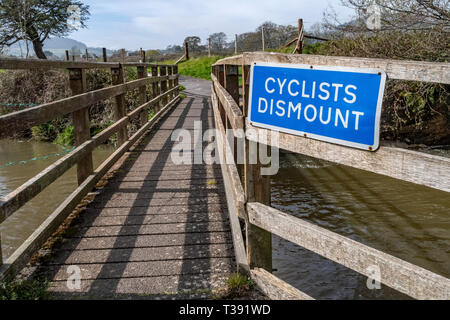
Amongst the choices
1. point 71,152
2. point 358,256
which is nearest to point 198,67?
point 71,152

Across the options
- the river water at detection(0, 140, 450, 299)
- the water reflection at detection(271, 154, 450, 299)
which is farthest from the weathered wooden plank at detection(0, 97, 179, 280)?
the water reflection at detection(271, 154, 450, 299)

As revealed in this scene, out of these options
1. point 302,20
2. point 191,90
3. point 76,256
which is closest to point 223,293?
Result: point 76,256

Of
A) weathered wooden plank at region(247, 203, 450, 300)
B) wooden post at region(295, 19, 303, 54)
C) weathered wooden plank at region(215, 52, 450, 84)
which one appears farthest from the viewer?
wooden post at region(295, 19, 303, 54)

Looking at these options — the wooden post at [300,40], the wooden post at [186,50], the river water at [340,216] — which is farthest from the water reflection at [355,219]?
the wooden post at [186,50]

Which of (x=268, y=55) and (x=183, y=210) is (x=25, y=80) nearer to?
(x=183, y=210)

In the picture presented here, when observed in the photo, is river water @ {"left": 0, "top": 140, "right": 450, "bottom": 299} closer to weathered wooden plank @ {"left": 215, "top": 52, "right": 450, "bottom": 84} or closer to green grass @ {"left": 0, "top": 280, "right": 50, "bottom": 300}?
green grass @ {"left": 0, "top": 280, "right": 50, "bottom": 300}

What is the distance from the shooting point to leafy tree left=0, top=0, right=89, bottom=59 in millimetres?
32969

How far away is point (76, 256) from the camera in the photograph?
3512 mm

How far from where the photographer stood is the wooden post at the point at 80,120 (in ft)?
15.7

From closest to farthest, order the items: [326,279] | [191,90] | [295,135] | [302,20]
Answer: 1. [295,135]
2. [326,279]
3. [302,20]
4. [191,90]

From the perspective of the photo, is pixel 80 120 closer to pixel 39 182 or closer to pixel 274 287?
pixel 39 182

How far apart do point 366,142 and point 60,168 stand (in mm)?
2917

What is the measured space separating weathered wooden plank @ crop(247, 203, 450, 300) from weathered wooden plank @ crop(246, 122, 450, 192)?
14.5 inches

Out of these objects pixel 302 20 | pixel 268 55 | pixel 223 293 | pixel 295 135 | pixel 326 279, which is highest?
pixel 302 20
